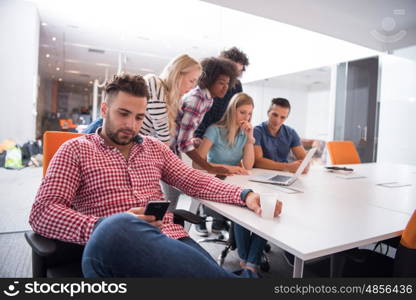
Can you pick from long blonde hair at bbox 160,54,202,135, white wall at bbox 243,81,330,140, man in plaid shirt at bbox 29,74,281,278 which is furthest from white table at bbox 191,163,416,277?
white wall at bbox 243,81,330,140

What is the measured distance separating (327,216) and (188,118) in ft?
3.65

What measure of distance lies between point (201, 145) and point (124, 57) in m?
8.35

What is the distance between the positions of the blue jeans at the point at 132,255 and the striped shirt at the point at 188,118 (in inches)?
46.5

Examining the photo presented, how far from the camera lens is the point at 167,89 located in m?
1.88

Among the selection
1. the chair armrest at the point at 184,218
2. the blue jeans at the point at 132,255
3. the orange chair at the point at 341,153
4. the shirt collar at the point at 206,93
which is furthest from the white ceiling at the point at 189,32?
the blue jeans at the point at 132,255

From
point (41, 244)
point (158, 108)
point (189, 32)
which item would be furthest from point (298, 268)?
point (189, 32)

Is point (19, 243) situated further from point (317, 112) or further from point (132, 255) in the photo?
point (317, 112)

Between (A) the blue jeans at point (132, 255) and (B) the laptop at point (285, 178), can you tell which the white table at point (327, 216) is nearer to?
(B) the laptop at point (285, 178)

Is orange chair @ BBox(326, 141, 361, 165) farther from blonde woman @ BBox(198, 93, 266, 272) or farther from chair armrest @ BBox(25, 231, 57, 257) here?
chair armrest @ BBox(25, 231, 57, 257)

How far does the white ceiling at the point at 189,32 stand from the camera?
5.93 m

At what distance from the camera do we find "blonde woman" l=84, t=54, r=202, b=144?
182 cm
